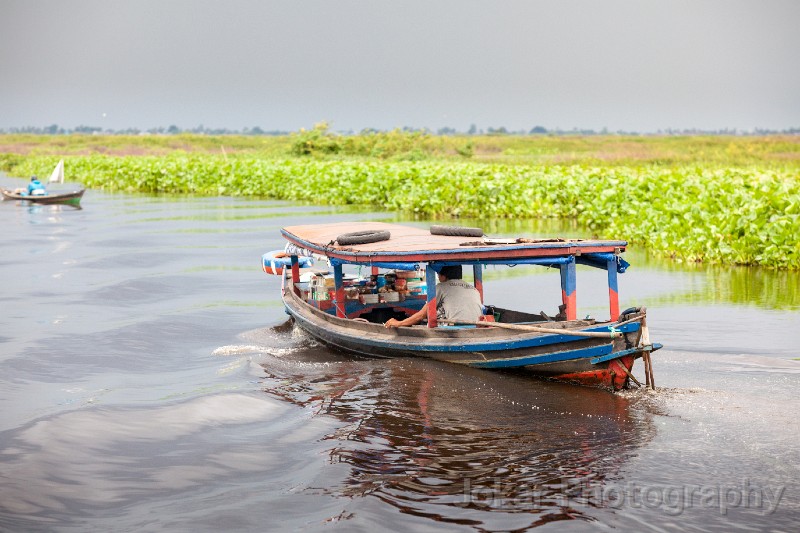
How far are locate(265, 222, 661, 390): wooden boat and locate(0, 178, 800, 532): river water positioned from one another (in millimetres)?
243

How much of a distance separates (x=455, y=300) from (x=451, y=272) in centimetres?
34

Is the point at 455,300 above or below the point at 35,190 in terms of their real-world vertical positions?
below

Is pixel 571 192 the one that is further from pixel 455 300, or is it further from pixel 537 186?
pixel 455 300

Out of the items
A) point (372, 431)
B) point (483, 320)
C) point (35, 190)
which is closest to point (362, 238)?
point (483, 320)

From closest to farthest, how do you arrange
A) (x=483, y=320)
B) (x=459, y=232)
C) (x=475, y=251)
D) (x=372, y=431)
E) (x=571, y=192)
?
(x=372, y=431), (x=475, y=251), (x=483, y=320), (x=459, y=232), (x=571, y=192)

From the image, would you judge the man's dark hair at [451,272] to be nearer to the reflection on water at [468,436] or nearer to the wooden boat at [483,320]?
the wooden boat at [483,320]

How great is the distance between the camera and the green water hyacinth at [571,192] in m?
17.6

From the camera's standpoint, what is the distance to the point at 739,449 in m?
7.66

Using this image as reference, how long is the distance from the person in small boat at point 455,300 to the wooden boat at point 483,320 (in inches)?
5.3

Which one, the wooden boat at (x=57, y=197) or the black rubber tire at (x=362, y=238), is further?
the wooden boat at (x=57, y=197)

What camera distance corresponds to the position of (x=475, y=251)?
9.48m

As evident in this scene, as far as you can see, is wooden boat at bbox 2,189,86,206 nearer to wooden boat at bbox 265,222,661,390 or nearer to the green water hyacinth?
the green water hyacinth

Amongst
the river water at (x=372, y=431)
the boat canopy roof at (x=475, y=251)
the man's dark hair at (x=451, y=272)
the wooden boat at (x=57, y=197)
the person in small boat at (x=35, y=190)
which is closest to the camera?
the river water at (x=372, y=431)

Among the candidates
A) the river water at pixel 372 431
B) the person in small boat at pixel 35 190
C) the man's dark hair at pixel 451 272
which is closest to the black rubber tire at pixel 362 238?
the man's dark hair at pixel 451 272
